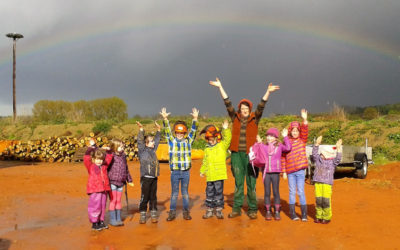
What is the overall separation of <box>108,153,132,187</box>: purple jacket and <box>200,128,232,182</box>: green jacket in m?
1.52

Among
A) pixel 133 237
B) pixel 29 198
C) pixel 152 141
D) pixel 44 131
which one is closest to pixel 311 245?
pixel 133 237

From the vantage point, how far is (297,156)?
696cm

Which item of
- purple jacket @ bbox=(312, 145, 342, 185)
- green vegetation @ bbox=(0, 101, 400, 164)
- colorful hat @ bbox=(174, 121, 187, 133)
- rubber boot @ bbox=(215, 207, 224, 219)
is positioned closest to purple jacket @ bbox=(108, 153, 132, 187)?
colorful hat @ bbox=(174, 121, 187, 133)

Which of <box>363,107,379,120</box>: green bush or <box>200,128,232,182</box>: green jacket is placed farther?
<box>363,107,379,120</box>: green bush

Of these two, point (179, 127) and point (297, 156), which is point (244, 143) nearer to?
point (297, 156)

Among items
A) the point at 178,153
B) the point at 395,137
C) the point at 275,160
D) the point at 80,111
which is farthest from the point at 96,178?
the point at 80,111

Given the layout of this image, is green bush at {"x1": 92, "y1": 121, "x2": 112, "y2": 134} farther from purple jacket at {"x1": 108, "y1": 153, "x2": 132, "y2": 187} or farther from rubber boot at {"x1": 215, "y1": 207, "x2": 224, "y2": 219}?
rubber boot at {"x1": 215, "y1": 207, "x2": 224, "y2": 219}

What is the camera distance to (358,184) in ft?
40.1

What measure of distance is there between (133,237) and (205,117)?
2512 centimetres

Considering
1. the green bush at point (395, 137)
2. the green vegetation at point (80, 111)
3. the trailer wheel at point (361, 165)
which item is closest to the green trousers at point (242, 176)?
the trailer wheel at point (361, 165)

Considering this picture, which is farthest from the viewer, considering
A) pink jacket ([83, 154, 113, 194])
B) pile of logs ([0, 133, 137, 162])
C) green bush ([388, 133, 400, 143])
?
pile of logs ([0, 133, 137, 162])

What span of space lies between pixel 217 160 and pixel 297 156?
1541 millimetres

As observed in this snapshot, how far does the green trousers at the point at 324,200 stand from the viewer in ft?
22.5

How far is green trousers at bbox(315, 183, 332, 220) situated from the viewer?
6.87 meters
